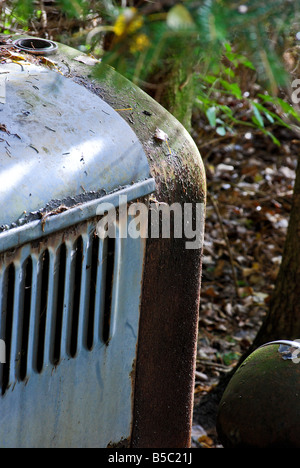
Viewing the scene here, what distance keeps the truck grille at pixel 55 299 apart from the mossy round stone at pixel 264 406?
45 centimetres

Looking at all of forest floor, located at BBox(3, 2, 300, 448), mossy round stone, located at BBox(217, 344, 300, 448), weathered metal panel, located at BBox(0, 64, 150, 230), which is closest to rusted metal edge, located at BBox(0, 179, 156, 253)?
weathered metal panel, located at BBox(0, 64, 150, 230)

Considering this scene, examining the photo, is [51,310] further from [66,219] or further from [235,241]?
[235,241]

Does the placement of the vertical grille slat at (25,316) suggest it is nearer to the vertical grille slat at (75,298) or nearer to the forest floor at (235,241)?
the vertical grille slat at (75,298)

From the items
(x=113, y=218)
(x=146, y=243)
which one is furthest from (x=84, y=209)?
(x=146, y=243)

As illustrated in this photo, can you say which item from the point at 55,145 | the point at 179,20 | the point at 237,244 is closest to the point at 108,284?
the point at 55,145

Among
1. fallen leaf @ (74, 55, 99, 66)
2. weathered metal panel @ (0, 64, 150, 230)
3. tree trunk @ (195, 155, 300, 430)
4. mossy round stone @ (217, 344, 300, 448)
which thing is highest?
fallen leaf @ (74, 55, 99, 66)

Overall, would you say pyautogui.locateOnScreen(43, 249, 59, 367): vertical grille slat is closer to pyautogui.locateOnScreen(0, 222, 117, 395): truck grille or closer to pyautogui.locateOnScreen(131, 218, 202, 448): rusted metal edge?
pyautogui.locateOnScreen(0, 222, 117, 395): truck grille

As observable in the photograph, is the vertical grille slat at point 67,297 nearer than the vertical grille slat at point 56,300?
No

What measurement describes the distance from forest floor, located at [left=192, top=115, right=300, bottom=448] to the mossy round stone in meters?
1.27

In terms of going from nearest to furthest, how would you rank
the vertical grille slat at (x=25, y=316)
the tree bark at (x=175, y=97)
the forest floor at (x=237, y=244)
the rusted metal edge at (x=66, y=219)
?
the rusted metal edge at (x=66, y=219) → the vertical grille slat at (x=25, y=316) → the tree bark at (x=175, y=97) → the forest floor at (x=237, y=244)

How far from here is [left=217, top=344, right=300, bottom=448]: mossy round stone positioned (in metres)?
1.91

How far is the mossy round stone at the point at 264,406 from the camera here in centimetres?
191

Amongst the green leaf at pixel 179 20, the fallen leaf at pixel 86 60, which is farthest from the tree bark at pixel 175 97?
the green leaf at pixel 179 20

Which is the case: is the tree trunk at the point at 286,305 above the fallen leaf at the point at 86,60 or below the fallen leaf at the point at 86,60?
below
